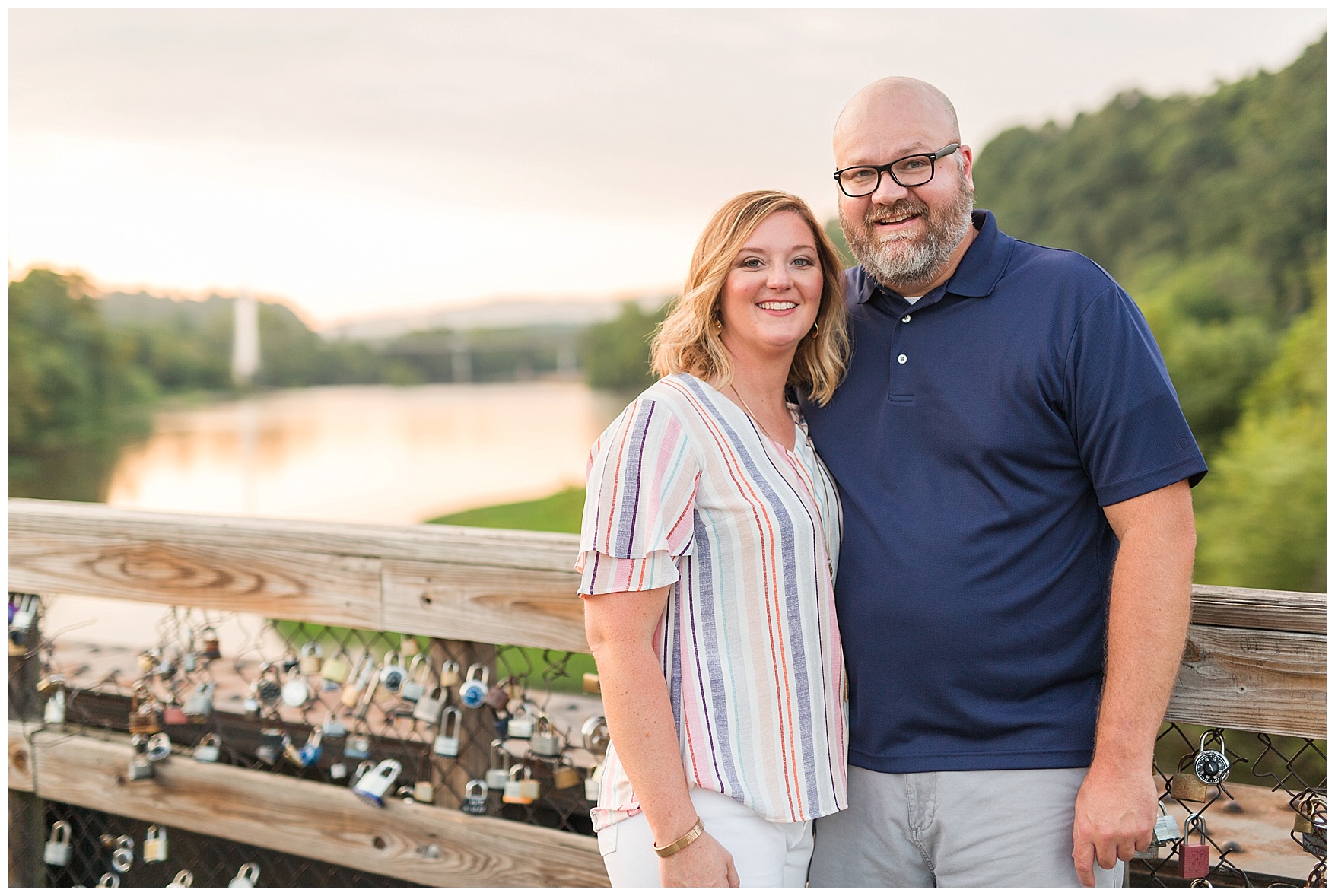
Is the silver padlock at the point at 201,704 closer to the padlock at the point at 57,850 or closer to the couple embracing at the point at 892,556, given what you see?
the padlock at the point at 57,850

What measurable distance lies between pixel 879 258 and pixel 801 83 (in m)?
9.71

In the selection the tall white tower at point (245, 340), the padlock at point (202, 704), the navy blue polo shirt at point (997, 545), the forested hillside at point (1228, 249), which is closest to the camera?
the navy blue polo shirt at point (997, 545)

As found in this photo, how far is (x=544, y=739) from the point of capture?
6.32 feet

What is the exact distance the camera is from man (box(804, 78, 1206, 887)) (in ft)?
4.37

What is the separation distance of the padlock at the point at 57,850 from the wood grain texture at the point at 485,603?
110cm

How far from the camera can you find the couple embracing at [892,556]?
1323 millimetres

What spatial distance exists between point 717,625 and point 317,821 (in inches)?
44.0

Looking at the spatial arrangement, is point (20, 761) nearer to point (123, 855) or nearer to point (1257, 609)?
point (123, 855)

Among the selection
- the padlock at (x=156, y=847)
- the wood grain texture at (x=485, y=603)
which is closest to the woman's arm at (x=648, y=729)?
the wood grain texture at (x=485, y=603)

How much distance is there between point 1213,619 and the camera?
56.7 inches

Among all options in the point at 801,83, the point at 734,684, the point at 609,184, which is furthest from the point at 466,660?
the point at 609,184

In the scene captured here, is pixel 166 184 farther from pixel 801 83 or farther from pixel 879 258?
pixel 879 258

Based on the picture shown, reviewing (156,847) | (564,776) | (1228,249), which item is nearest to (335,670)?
(564,776)

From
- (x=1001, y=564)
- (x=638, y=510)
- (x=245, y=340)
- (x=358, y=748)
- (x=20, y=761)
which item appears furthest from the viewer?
(x=245, y=340)
